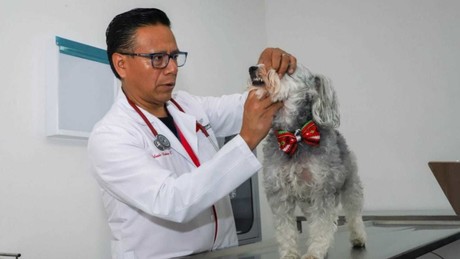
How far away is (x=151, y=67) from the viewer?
1.53 meters

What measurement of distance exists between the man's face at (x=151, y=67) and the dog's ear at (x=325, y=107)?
1.64 ft

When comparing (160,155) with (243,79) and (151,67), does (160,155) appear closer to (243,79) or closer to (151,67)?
(151,67)

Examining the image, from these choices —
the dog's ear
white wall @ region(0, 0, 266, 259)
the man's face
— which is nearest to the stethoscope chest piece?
the man's face

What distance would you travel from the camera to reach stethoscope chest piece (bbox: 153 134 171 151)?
5.15ft

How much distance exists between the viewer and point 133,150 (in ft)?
4.59

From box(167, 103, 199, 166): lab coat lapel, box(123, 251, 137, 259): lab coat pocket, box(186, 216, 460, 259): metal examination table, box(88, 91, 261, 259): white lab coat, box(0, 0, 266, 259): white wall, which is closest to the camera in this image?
box(88, 91, 261, 259): white lab coat

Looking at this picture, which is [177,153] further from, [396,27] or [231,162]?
[396,27]

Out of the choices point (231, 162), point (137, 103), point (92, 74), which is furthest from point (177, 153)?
point (92, 74)

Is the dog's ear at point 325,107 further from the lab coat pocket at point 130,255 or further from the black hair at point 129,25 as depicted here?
the lab coat pocket at point 130,255

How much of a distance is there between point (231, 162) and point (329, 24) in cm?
235

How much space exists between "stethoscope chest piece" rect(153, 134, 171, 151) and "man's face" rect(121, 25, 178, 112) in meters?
0.14

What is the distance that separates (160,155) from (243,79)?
1.92m

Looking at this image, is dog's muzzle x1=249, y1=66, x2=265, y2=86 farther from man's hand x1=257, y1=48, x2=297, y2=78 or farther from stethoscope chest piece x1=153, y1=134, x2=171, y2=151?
stethoscope chest piece x1=153, y1=134, x2=171, y2=151

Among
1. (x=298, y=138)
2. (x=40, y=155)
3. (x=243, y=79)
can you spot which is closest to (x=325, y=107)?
(x=298, y=138)
